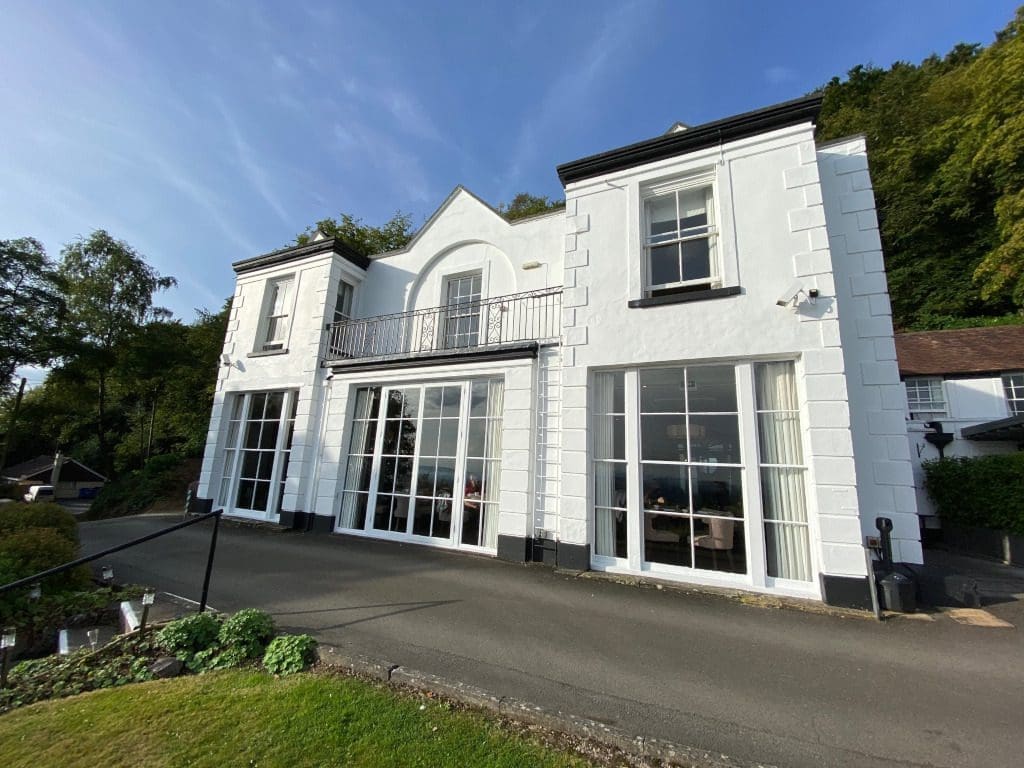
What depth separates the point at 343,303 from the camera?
34.0ft

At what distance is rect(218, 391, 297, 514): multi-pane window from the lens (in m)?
9.52

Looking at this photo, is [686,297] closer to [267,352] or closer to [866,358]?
[866,358]

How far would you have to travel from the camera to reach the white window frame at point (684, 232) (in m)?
6.35

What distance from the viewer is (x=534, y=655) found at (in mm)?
3561

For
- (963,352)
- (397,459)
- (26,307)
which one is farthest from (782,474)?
(26,307)

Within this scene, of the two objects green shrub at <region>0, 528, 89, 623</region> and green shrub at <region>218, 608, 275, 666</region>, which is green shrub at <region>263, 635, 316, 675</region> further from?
green shrub at <region>0, 528, 89, 623</region>

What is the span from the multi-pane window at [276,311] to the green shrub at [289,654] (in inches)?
333

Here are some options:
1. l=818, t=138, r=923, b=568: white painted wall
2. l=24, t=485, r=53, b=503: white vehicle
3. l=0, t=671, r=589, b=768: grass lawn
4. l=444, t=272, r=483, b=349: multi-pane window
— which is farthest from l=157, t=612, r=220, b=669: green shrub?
l=24, t=485, r=53, b=503: white vehicle

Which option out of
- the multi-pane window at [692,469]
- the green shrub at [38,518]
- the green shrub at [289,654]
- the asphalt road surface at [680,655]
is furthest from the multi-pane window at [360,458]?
the multi-pane window at [692,469]

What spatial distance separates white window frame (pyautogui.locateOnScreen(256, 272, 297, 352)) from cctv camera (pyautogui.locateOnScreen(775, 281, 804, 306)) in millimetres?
10219

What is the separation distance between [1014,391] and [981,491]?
6637mm

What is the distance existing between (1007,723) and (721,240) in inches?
218

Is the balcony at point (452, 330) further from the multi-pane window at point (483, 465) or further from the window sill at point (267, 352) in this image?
the window sill at point (267, 352)

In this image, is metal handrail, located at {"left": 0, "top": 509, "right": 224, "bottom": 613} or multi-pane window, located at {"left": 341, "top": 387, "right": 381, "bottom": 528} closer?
metal handrail, located at {"left": 0, "top": 509, "right": 224, "bottom": 613}
